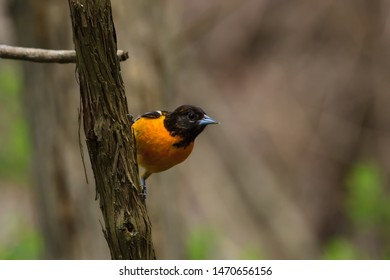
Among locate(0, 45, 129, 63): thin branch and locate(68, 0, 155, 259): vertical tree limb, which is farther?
locate(0, 45, 129, 63): thin branch

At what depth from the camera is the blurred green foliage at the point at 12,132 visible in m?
9.33

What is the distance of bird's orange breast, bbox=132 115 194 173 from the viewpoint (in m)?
2.65

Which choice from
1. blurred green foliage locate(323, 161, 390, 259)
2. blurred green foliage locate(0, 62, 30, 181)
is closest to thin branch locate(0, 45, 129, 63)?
blurred green foliage locate(323, 161, 390, 259)

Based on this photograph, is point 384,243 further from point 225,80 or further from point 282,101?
point 225,80

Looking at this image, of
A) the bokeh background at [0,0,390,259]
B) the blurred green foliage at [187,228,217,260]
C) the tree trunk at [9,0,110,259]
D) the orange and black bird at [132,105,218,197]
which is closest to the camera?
the orange and black bird at [132,105,218,197]

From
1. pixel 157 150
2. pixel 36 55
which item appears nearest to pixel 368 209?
pixel 157 150

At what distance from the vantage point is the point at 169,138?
2.76m

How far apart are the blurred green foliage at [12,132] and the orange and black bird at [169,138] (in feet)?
21.0

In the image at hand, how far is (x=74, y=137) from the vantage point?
21.1 feet

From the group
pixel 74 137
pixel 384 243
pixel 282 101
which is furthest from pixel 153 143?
pixel 282 101

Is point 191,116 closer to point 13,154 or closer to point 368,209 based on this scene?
point 368,209

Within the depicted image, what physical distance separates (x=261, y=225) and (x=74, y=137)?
5.94 m

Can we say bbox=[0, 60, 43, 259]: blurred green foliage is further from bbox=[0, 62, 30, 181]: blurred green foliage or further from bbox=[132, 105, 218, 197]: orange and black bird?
bbox=[132, 105, 218, 197]: orange and black bird

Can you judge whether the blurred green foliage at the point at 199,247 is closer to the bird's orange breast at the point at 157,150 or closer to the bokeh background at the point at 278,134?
the bokeh background at the point at 278,134
